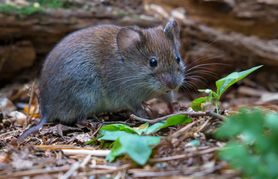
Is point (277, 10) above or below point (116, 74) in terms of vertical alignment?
above

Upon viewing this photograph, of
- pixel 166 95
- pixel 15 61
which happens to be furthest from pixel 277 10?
pixel 15 61

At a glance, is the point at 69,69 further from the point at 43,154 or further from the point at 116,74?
the point at 43,154

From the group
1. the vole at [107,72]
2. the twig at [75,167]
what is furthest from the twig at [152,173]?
the vole at [107,72]

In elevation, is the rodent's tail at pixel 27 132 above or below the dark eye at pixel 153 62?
below

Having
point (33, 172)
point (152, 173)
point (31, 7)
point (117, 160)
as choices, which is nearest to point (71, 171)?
point (33, 172)

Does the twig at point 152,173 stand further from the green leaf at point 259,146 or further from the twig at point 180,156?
the green leaf at point 259,146

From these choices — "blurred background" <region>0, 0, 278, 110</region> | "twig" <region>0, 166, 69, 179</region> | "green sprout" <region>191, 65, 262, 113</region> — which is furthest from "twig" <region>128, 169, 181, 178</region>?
"blurred background" <region>0, 0, 278, 110</region>
